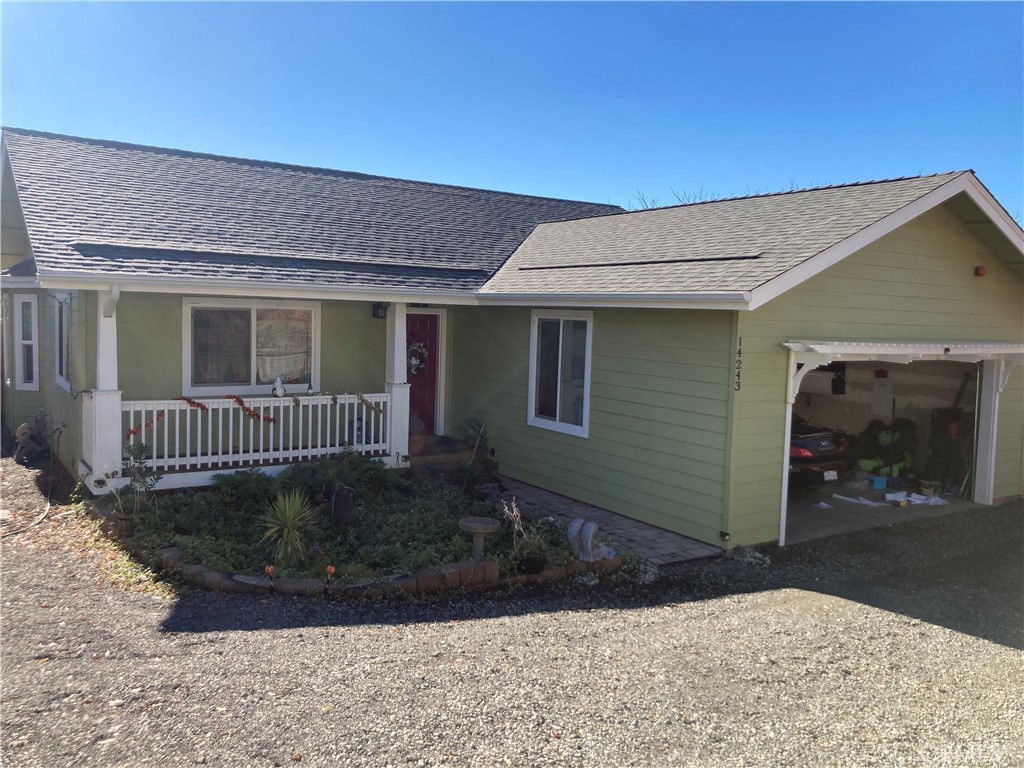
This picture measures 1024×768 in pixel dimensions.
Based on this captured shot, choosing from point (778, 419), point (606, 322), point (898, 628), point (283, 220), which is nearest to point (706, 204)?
point (606, 322)

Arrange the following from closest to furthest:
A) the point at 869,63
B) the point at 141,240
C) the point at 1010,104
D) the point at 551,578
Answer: the point at 551,578 → the point at 141,240 → the point at 1010,104 → the point at 869,63

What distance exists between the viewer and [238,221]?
10.1m

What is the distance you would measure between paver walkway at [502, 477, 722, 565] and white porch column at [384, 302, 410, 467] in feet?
5.23

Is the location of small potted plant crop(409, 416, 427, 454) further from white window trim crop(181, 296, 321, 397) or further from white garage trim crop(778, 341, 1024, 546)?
white garage trim crop(778, 341, 1024, 546)

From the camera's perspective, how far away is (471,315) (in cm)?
1155

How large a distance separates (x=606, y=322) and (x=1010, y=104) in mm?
11708

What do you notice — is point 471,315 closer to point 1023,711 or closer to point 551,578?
point 551,578

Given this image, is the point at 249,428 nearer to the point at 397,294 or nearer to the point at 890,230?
the point at 397,294

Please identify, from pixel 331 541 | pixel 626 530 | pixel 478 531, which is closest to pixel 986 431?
pixel 626 530

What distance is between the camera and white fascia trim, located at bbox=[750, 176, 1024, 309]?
6.95 metres

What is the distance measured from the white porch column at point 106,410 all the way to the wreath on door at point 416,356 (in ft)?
14.8

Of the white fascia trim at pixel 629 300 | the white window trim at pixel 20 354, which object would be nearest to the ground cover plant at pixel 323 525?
the white fascia trim at pixel 629 300

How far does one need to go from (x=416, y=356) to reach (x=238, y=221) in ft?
10.7

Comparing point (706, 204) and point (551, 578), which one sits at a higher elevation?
point (706, 204)
